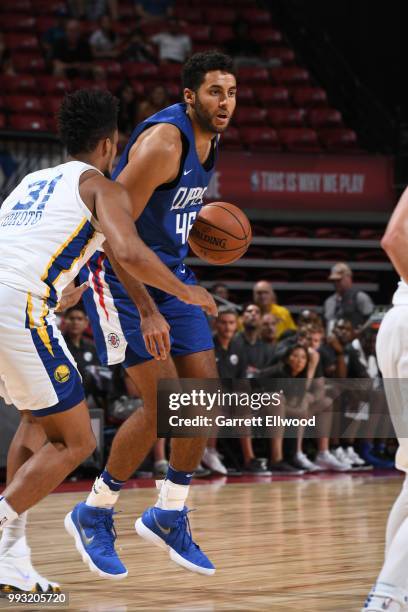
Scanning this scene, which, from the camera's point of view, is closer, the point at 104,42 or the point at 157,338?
the point at 157,338

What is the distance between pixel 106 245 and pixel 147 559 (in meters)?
1.72

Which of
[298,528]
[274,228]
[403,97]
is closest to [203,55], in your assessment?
[298,528]

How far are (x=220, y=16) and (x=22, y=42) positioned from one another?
3441mm

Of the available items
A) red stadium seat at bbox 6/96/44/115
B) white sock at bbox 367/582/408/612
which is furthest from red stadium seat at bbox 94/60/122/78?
white sock at bbox 367/582/408/612

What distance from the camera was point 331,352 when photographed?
10211 millimetres

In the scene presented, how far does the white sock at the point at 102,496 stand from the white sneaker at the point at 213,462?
4.87m

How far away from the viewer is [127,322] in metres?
4.60

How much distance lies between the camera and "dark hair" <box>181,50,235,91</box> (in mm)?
4625

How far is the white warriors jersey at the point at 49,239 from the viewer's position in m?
3.85

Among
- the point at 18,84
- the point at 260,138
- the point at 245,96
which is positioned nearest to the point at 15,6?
the point at 18,84

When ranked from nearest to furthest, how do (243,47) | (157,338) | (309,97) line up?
(157,338), (309,97), (243,47)

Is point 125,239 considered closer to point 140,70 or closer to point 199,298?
point 199,298

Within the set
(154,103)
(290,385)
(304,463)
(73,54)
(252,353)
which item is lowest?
(304,463)

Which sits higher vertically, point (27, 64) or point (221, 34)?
point (221, 34)
